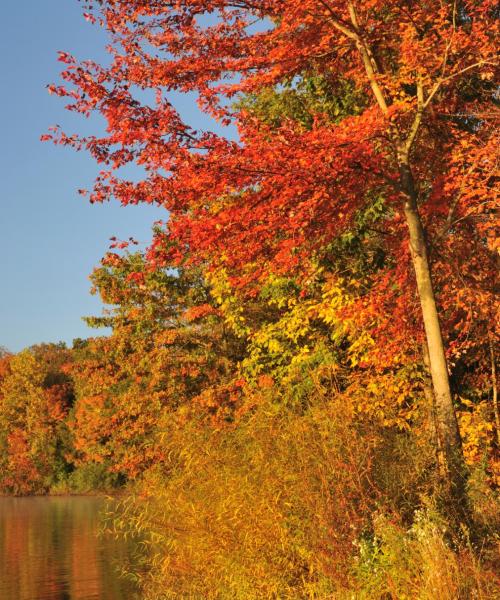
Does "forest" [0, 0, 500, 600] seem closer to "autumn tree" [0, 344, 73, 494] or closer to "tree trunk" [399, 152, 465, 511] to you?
"tree trunk" [399, 152, 465, 511]

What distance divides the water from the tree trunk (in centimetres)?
898

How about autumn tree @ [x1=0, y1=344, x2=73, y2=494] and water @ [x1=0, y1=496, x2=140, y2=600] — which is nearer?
water @ [x1=0, y1=496, x2=140, y2=600]

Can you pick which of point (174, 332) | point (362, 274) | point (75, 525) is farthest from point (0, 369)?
point (362, 274)

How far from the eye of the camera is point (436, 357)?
12227 mm

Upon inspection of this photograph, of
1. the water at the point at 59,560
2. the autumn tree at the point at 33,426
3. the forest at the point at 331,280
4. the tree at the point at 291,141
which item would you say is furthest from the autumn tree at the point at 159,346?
the autumn tree at the point at 33,426

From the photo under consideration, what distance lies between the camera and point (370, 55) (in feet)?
46.8

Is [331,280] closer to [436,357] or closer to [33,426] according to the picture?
[436,357]

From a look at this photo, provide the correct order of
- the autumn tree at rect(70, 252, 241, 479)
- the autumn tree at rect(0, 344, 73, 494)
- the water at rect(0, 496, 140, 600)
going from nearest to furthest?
1. the water at rect(0, 496, 140, 600)
2. the autumn tree at rect(70, 252, 241, 479)
3. the autumn tree at rect(0, 344, 73, 494)

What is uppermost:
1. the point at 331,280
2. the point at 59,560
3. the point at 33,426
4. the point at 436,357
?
the point at 33,426

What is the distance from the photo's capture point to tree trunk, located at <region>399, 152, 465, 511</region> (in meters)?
10.7

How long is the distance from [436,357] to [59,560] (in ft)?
56.8

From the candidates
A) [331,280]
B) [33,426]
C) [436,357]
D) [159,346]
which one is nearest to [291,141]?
[436,357]

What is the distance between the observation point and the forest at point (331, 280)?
1021 cm

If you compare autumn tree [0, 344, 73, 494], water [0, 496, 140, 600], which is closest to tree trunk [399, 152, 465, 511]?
water [0, 496, 140, 600]
